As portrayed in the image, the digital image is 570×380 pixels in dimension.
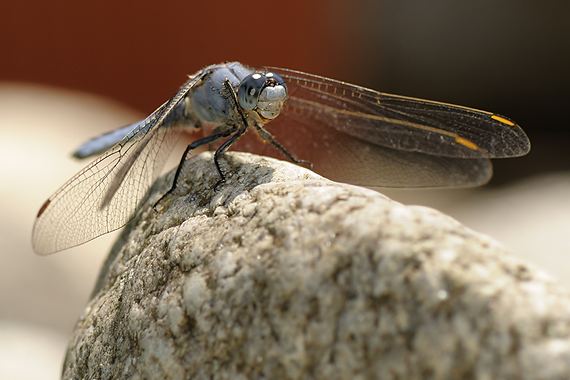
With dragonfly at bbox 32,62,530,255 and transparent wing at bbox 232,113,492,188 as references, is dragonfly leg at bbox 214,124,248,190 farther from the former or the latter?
transparent wing at bbox 232,113,492,188

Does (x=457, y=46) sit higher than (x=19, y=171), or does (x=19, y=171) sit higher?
(x=457, y=46)

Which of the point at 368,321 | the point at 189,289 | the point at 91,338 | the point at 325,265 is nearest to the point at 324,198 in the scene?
the point at 325,265

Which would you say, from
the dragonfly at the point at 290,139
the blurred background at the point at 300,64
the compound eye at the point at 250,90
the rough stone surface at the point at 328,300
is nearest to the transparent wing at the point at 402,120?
the dragonfly at the point at 290,139

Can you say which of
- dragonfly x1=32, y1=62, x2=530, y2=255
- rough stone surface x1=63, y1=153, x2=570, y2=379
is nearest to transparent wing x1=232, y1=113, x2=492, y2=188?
dragonfly x1=32, y1=62, x2=530, y2=255

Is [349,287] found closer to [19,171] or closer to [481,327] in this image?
[481,327]

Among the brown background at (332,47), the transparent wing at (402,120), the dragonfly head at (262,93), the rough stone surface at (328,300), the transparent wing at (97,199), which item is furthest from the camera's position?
the brown background at (332,47)

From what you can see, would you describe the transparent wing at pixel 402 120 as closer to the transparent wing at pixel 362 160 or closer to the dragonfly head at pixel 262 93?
the transparent wing at pixel 362 160

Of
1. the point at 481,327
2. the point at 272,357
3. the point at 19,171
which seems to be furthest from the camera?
the point at 19,171

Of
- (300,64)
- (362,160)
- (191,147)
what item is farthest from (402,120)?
(300,64)
